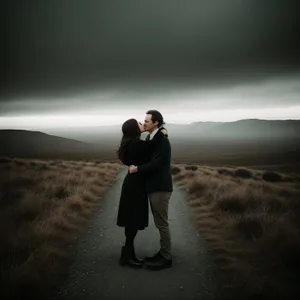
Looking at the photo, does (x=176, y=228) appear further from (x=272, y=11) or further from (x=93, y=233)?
(x=272, y=11)

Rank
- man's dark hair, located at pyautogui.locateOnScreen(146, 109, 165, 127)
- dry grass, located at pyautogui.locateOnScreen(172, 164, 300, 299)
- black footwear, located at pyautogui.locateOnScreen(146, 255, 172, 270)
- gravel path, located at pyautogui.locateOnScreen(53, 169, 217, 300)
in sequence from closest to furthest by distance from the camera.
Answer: gravel path, located at pyautogui.locateOnScreen(53, 169, 217, 300) < dry grass, located at pyautogui.locateOnScreen(172, 164, 300, 299) < man's dark hair, located at pyautogui.locateOnScreen(146, 109, 165, 127) < black footwear, located at pyautogui.locateOnScreen(146, 255, 172, 270)

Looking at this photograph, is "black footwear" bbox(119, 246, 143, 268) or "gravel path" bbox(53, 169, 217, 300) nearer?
"gravel path" bbox(53, 169, 217, 300)

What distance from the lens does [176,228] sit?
5.60m

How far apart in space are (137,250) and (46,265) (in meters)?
1.62

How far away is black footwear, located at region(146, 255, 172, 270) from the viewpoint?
12.1ft

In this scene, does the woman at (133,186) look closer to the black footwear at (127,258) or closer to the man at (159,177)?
the black footwear at (127,258)

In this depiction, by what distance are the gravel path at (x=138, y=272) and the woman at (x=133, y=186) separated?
13.3 inches

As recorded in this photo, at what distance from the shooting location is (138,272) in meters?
3.62

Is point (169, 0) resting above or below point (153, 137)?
above

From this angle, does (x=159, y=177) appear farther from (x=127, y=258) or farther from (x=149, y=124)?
(x=127, y=258)

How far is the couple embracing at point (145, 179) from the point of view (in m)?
3.54

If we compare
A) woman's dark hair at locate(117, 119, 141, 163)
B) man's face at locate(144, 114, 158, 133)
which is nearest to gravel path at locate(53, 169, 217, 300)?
woman's dark hair at locate(117, 119, 141, 163)

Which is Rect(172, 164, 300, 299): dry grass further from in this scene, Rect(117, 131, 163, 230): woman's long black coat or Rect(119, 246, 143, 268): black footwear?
Rect(117, 131, 163, 230): woman's long black coat

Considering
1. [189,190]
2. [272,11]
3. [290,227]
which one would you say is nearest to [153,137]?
[272,11]
